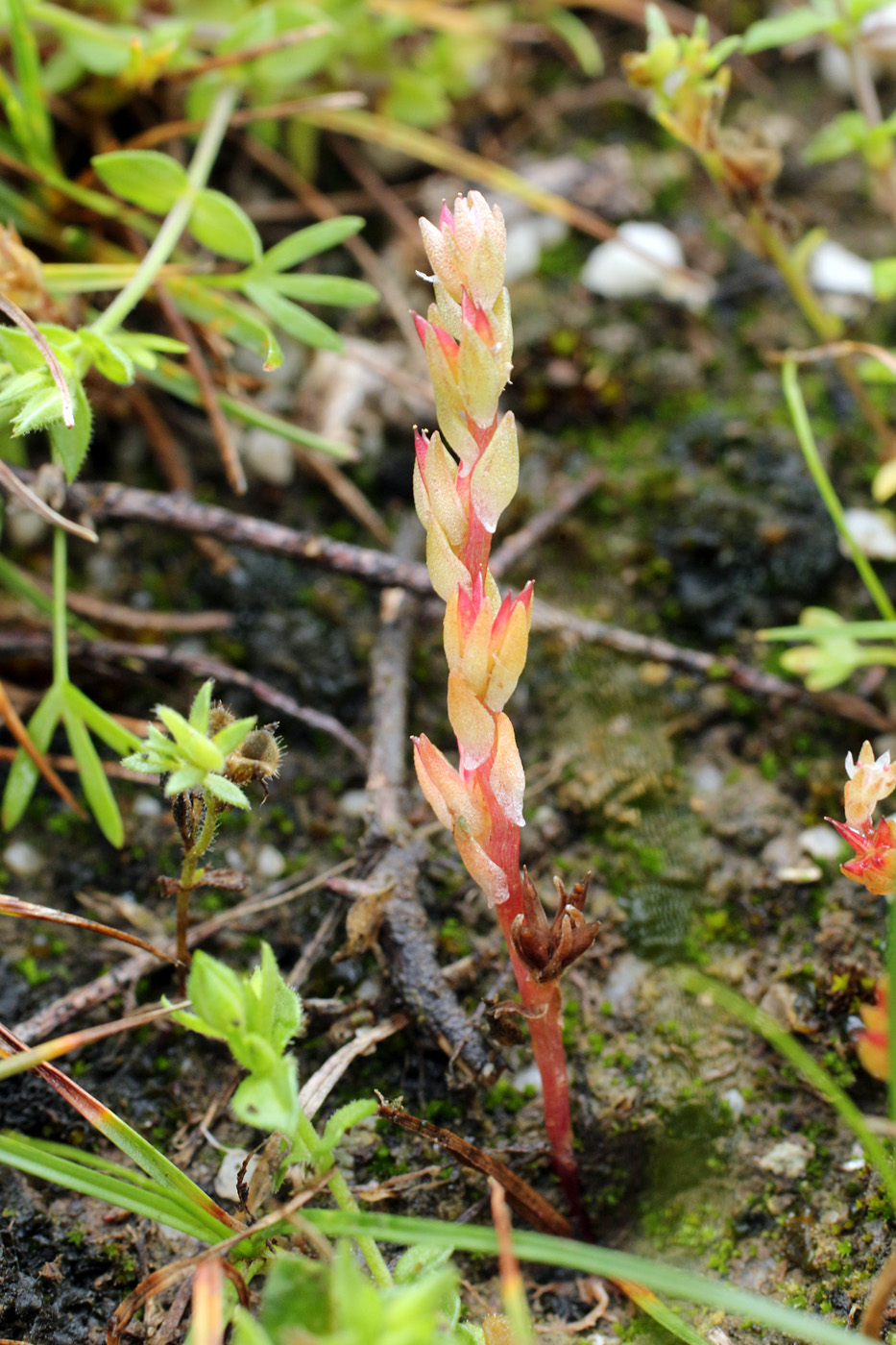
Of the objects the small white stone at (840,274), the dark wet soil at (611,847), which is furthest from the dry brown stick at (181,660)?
the small white stone at (840,274)

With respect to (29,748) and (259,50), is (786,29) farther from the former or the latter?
(29,748)

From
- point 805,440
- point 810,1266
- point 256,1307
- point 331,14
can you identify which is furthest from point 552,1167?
point 331,14

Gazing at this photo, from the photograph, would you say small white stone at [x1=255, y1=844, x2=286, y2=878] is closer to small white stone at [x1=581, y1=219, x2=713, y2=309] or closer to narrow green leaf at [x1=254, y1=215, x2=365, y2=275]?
narrow green leaf at [x1=254, y1=215, x2=365, y2=275]

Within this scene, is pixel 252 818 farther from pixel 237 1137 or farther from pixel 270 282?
pixel 270 282

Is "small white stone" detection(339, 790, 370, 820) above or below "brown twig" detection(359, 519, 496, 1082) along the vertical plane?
below

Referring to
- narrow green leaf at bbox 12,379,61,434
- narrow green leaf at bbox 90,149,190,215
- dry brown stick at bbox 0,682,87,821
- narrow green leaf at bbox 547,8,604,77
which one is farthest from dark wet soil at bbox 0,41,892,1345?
narrow green leaf at bbox 12,379,61,434

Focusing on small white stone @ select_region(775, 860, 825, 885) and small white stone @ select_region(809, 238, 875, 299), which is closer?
small white stone @ select_region(775, 860, 825, 885)

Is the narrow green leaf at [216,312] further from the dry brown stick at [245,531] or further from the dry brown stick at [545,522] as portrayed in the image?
the dry brown stick at [545,522]
